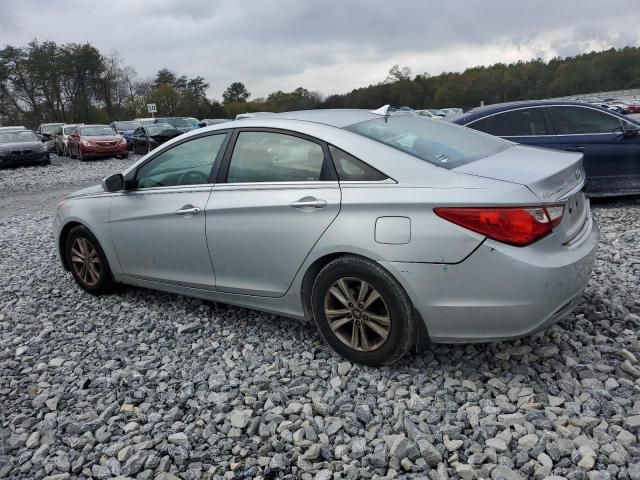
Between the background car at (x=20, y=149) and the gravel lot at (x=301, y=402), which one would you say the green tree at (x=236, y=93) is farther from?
the gravel lot at (x=301, y=402)

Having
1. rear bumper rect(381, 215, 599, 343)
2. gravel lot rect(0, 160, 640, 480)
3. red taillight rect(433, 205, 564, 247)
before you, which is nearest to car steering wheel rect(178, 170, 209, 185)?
gravel lot rect(0, 160, 640, 480)

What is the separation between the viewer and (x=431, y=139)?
349 centimetres

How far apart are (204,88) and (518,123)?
7155 cm

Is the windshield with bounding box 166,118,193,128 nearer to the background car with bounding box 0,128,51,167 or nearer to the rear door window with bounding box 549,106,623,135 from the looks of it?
the background car with bounding box 0,128,51,167

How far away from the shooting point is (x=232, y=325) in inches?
161

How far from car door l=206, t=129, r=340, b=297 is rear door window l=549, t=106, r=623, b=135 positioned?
5.08 metres

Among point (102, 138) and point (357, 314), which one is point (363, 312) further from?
point (102, 138)

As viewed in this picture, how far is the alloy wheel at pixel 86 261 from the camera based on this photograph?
15.8ft

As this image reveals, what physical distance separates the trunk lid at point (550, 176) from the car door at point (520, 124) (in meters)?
3.97

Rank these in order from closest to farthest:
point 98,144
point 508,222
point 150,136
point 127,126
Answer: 1. point 508,222
2. point 98,144
3. point 150,136
4. point 127,126

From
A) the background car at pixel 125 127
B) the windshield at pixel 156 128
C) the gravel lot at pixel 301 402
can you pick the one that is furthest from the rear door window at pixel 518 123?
the background car at pixel 125 127

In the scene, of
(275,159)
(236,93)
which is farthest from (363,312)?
(236,93)

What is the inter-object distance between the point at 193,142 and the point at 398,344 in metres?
2.16

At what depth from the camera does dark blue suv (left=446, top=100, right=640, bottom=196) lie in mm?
7012
